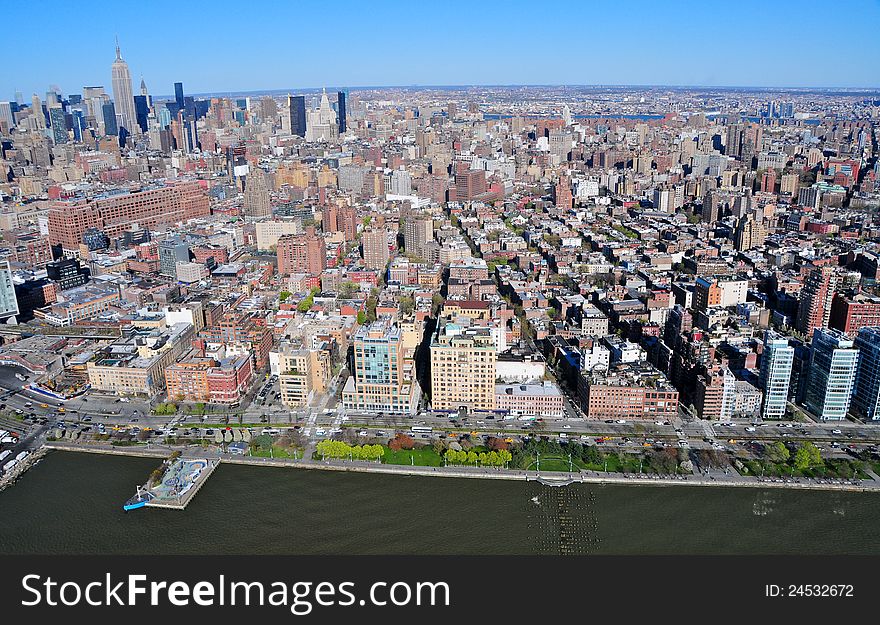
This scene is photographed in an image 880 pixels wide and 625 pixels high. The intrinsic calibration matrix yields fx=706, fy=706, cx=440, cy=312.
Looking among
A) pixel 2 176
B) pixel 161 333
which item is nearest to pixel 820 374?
pixel 161 333

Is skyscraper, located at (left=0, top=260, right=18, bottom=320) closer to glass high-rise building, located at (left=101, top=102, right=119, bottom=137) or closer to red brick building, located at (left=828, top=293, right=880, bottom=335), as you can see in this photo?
red brick building, located at (left=828, top=293, right=880, bottom=335)

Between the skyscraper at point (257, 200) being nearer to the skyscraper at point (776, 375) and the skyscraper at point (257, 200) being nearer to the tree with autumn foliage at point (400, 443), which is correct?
the tree with autumn foliage at point (400, 443)

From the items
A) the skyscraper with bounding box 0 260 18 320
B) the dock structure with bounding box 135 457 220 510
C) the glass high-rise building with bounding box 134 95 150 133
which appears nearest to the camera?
the dock structure with bounding box 135 457 220 510

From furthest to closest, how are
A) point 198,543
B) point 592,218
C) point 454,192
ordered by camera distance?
point 454,192
point 592,218
point 198,543

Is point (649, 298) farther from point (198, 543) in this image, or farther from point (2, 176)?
point (2, 176)

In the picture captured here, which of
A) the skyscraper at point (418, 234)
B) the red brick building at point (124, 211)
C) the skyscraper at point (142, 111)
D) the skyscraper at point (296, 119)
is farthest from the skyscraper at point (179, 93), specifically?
the skyscraper at point (418, 234)

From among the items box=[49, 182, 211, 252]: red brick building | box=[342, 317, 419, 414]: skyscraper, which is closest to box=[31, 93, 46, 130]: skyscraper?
box=[49, 182, 211, 252]: red brick building
